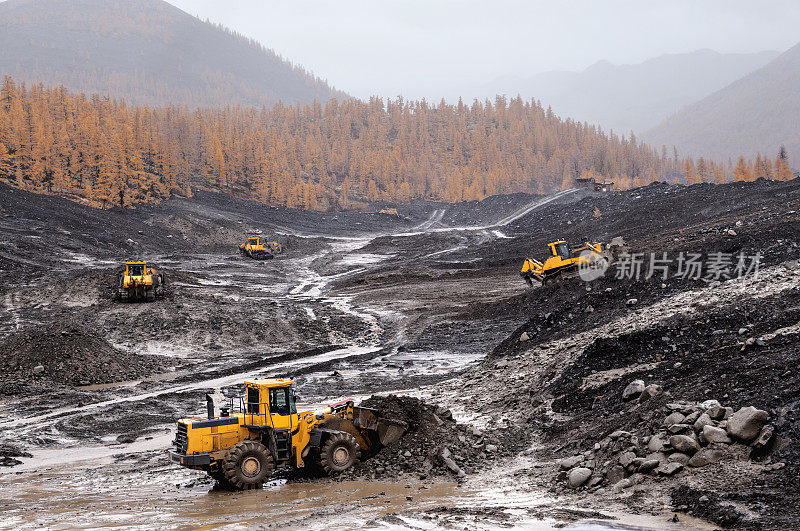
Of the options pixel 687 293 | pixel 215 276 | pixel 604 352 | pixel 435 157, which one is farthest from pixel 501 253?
pixel 435 157

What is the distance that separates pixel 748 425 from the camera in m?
10.1

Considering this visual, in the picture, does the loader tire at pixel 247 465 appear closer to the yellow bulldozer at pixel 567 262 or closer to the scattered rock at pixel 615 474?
the scattered rock at pixel 615 474

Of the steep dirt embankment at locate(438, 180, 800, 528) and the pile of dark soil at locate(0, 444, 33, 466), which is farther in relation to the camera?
the pile of dark soil at locate(0, 444, 33, 466)

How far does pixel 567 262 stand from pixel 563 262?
194 mm

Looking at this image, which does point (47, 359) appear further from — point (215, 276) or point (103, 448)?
point (215, 276)

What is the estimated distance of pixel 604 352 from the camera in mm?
17625

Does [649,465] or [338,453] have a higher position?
[649,465]

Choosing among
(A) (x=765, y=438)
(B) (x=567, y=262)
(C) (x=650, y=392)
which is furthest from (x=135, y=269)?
(A) (x=765, y=438)

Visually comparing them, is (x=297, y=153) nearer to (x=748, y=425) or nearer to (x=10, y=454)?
(x=10, y=454)

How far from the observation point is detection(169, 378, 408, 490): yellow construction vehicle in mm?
12391

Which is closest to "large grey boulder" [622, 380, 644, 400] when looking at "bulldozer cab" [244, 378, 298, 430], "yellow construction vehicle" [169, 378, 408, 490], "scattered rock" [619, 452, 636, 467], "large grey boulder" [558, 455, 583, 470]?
"large grey boulder" [558, 455, 583, 470]

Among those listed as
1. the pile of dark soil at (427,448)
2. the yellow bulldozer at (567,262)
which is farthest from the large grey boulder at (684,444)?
the yellow bulldozer at (567,262)

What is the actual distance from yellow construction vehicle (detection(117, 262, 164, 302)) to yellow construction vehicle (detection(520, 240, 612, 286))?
63.1 feet

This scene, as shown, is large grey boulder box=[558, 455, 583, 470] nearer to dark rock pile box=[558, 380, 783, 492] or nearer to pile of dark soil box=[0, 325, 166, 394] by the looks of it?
dark rock pile box=[558, 380, 783, 492]
